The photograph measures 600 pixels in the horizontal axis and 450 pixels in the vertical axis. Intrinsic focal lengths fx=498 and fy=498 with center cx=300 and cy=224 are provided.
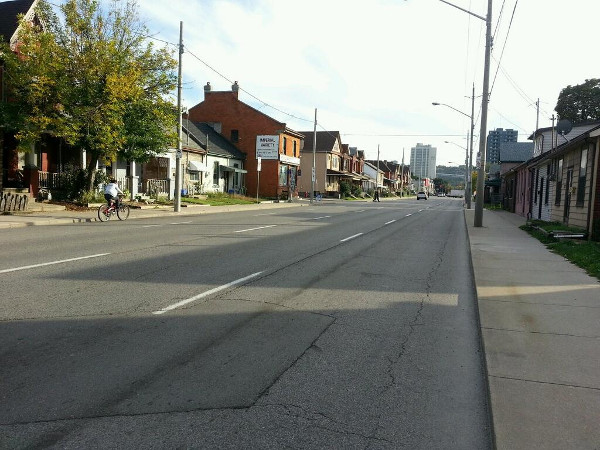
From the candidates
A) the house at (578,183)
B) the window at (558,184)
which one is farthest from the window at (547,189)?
the window at (558,184)

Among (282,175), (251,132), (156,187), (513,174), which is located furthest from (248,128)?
(513,174)

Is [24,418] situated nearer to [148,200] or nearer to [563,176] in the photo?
[563,176]

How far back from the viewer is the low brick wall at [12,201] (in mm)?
19109

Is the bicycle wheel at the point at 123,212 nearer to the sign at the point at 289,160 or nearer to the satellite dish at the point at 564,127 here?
the satellite dish at the point at 564,127

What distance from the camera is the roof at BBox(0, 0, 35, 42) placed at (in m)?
23.6

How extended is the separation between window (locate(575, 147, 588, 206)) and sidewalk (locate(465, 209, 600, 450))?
29.5 feet

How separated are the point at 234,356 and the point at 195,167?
33851 mm

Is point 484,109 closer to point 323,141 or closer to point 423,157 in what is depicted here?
point 323,141

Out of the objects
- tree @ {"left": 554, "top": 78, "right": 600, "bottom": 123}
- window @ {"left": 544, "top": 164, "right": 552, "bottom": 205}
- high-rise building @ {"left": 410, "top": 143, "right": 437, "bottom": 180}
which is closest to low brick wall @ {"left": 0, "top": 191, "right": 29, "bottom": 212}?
window @ {"left": 544, "top": 164, "right": 552, "bottom": 205}

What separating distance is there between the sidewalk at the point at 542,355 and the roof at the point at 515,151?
46.7m

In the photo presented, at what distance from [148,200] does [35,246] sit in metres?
18.7

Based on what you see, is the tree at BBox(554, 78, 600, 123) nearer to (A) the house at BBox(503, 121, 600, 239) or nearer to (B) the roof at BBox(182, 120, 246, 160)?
(A) the house at BBox(503, 121, 600, 239)

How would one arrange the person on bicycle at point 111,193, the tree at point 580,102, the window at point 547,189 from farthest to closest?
1. the tree at point 580,102
2. the window at point 547,189
3. the person on bicycle at point 111,193

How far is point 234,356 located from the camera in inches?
184
